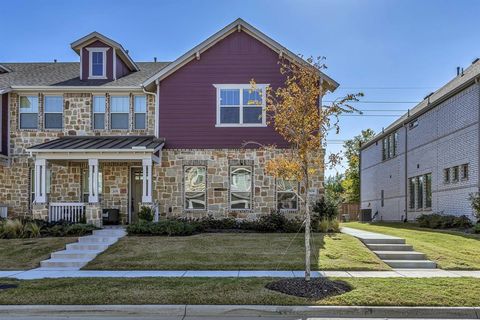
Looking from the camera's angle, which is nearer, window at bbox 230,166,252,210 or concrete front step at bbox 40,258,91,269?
concrete front step at bbox 40,258,91,269

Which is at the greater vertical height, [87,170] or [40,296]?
[87,170]

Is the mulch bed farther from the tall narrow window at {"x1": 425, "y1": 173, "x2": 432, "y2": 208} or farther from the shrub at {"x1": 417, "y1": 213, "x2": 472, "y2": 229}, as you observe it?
the tall narrow window at {"x1": 425, "y1": 173, "x2": 432, "y2": 208}

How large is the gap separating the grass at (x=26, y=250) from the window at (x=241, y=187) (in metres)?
6.15

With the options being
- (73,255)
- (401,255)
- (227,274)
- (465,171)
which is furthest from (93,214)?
(465,171)

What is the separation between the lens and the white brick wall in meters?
19.1

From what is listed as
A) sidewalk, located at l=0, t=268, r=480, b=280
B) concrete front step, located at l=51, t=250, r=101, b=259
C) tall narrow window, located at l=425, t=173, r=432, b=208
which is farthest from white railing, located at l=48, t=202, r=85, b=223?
tall narrow window, located at l=425, t=173, r=432, b=208

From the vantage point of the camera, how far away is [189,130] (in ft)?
Answer: 57.8

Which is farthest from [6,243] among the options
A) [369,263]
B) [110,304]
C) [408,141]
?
[408,141]

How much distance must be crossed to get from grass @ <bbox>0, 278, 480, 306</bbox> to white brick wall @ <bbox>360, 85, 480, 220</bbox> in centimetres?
1140

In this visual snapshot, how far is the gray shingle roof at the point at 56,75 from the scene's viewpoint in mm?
18797

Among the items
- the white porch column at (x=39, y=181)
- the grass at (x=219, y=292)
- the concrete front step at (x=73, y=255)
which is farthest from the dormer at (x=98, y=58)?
the grass at (x=219, y=292)

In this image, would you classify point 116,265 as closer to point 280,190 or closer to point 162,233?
point 162,233

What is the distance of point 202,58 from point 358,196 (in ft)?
100

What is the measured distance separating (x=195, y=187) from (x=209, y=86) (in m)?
4.05
